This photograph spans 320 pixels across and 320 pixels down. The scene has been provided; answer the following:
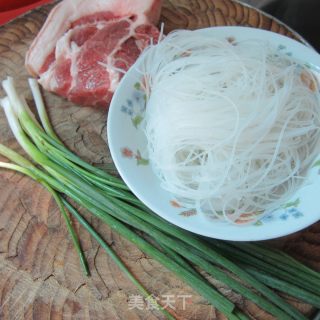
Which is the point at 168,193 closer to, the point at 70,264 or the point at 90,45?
the point at 70,264

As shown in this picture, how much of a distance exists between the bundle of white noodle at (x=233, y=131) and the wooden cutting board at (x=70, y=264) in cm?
27

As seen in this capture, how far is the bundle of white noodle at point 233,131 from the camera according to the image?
130 cm

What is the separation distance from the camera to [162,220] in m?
1.38

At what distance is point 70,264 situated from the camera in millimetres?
1478

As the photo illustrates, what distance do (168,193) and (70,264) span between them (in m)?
0.43

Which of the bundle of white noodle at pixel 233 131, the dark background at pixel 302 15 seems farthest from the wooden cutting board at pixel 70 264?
the dark background at pixel 302 15

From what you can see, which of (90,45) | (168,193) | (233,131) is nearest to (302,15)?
(90,45)

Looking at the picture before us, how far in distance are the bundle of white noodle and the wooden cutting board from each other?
269mm

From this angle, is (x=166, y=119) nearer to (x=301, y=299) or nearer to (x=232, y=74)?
(x=232, y=74)

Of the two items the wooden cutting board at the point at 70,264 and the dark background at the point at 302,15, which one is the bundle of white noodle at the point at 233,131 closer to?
the wooden cutting board at the point at 70,264

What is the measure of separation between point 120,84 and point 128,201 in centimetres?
41

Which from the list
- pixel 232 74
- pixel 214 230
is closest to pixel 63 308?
pixel 214 230

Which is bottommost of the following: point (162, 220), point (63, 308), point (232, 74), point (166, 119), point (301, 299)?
point (63, 308)

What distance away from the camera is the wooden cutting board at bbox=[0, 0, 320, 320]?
139 centimetres
